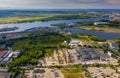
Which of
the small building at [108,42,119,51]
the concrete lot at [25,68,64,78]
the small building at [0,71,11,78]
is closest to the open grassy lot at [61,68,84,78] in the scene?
the concrete lot at [25,68,64,78]

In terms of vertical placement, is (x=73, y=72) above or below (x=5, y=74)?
below

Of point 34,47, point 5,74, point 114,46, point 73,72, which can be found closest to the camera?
point 5,74

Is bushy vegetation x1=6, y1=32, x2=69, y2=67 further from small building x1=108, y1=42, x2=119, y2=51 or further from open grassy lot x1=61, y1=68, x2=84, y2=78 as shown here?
small building x1=108, y1=42, x2=119, y2=51

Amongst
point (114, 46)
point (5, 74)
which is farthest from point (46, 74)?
point (114, 46)

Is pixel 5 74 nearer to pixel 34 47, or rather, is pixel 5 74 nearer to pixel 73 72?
pixel 73 72

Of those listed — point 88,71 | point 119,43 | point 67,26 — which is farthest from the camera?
point 67,26

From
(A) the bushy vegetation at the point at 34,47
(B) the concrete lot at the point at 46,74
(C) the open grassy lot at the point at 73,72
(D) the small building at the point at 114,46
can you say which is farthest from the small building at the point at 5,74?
(D) the small building at the point at 114,46

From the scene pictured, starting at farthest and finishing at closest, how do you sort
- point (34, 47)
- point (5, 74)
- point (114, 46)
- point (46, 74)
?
1. point (34, 47)
2. point (114, 46)
3. point (46, 74)
4. point (5, 74)

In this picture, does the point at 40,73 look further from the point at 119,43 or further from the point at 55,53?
the point at 119,43

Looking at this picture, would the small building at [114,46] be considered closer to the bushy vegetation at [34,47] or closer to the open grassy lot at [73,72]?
the bushy vegetation at [34,47]

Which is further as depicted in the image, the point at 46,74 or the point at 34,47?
the point at 34,47

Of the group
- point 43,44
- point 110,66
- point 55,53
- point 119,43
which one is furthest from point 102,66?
point 43,44
